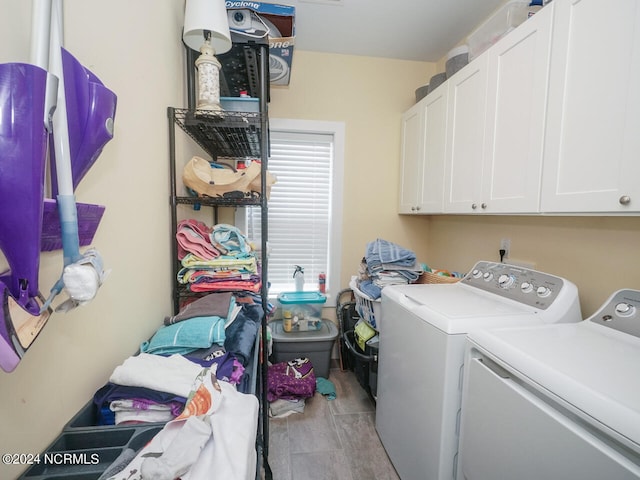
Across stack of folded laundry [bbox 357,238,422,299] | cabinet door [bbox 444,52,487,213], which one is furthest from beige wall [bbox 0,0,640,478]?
stack of folded laundry [bbox 357,238,422,299]

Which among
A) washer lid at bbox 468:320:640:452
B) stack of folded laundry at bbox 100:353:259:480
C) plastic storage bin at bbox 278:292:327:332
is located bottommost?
plastic storage bin at bbox 278:292:327:332

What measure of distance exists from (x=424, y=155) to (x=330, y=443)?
2.04 meters

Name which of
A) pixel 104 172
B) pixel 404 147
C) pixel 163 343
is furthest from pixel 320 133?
pixel 163 343

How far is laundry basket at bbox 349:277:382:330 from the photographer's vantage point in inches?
70.8

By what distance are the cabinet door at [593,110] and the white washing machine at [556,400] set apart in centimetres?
39

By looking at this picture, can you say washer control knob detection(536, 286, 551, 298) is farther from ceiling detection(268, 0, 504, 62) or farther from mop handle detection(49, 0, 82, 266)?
ceiling detection(268, 0, 504, 62)

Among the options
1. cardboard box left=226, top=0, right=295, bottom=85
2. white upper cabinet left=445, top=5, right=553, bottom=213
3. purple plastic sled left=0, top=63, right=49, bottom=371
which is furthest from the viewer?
cardboard box left=226, top=0, right=295, bottom=85

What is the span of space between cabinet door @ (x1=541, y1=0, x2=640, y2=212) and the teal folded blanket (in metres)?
1.36

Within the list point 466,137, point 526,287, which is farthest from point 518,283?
point 466,137

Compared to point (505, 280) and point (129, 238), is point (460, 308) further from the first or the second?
point (129, 238)

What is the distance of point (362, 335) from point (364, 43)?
2245 millimetres

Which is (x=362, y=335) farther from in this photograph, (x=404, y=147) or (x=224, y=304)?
(x=404, y=147)

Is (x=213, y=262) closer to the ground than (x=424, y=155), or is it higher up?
closer to the ground

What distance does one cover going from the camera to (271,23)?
4.84ft
